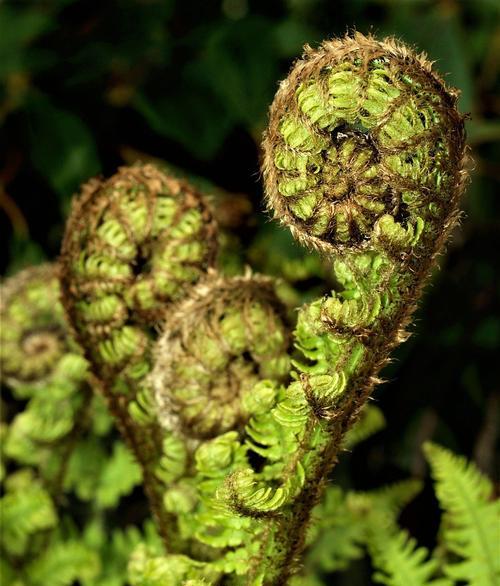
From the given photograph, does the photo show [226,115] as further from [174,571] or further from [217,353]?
[174,571]

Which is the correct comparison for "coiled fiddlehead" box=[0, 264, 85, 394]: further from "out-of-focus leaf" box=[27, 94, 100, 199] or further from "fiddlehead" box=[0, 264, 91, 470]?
"out-of-focus leaf" box=[27, 94, 100, 199]

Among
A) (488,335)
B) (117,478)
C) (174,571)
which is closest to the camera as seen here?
(174,571)

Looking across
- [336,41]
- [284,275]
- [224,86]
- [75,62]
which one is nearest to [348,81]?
[336,41]

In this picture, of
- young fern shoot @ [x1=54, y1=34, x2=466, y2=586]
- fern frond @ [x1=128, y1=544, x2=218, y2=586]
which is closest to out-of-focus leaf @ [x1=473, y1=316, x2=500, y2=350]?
young fern shoot @ [x1=54, y1=34, x2=466, y2=586]

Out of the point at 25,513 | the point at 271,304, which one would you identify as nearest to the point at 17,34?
the point at 25,513

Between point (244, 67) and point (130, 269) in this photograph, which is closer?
point (130, 269)

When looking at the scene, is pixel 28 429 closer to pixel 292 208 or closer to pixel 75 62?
pixel 75 62
